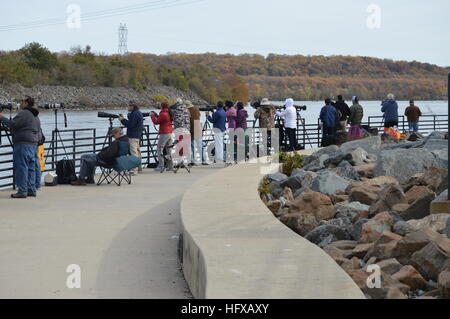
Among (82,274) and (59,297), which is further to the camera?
(82,274)

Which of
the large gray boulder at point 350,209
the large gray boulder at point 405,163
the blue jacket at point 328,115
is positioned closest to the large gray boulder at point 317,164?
the large gray boulder at point 405,163

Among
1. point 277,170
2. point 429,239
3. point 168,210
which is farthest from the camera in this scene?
point 277,170

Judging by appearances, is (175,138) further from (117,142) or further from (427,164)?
(427,164)

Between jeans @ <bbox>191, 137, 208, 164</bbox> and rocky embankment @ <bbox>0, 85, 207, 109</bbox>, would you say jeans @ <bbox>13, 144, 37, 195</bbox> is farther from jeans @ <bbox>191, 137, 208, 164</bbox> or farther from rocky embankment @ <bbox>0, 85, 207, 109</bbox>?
rocky embankment @ <bbox>0, 85, 207, 109</bbox>

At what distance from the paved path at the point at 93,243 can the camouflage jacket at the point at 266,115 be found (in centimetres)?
722

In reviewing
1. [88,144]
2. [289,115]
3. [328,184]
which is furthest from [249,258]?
[289,115]

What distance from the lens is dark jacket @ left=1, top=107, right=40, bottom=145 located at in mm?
14672

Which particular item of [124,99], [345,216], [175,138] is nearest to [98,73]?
[124,99]

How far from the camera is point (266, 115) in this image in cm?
2317

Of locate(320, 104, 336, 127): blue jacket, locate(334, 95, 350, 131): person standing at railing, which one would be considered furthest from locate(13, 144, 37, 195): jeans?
locate(334, 95, 350, 131): person standing at railing

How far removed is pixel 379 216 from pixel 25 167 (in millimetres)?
7144

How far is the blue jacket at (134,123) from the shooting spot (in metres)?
19.3

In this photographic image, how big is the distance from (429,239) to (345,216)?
2722mm

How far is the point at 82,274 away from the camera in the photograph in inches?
327
